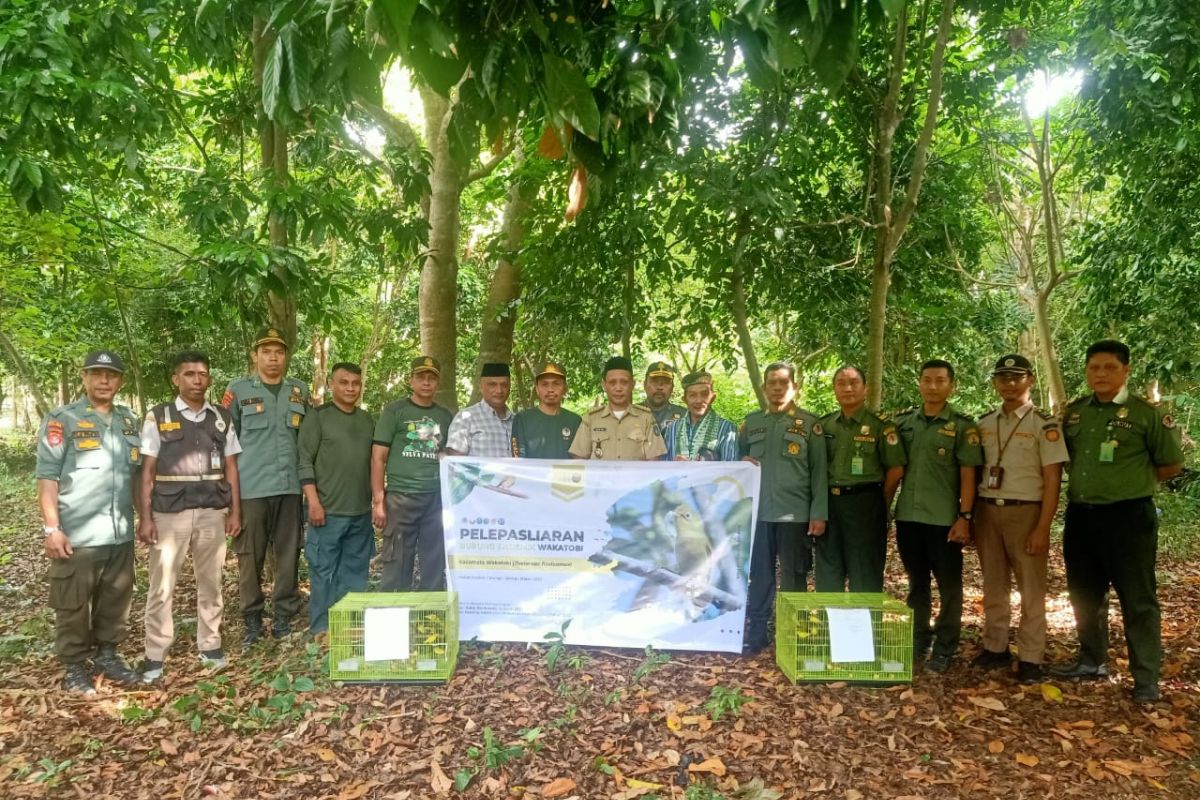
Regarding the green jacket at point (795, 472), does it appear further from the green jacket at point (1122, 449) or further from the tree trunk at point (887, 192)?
the tree trunk at point (887, 192)

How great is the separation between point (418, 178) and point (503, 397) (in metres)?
2.08

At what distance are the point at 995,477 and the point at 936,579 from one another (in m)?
0.70

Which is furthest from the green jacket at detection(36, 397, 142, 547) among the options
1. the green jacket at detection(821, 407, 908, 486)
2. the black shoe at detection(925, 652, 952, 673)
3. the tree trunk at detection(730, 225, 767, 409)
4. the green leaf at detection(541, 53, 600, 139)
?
the black shoe at detection(925, 652, 952, 673)

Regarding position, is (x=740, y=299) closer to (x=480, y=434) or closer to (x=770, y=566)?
(x=770, y=566)

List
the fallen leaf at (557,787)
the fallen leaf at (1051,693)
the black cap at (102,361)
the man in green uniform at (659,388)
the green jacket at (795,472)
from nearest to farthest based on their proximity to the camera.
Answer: the fallen leaf at (557,787), the fallen leaf at (1051,693), the black cap at (102,361), the green jacket at (795,472), the man in green uniform at (659,388)

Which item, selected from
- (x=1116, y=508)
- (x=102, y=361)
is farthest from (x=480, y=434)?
(x=1116, y=508)

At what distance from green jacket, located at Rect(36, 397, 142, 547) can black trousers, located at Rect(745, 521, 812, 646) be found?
3710 millimetres

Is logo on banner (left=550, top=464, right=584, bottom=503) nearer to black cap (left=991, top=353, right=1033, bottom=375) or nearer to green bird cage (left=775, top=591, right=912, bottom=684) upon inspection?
green bird cage (left=775, top=591, right=912, bottom=684)

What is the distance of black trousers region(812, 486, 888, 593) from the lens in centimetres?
471

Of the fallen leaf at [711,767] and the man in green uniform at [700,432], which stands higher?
the man in green uniform at [700,432]

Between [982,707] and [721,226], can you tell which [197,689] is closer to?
[982,707]

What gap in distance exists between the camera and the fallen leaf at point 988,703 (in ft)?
13.1

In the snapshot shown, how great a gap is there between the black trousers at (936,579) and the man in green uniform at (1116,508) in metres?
0.63

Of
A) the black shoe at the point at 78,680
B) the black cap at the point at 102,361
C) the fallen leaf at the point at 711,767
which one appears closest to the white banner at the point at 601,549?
the fallen leaf at the point at 711,767
